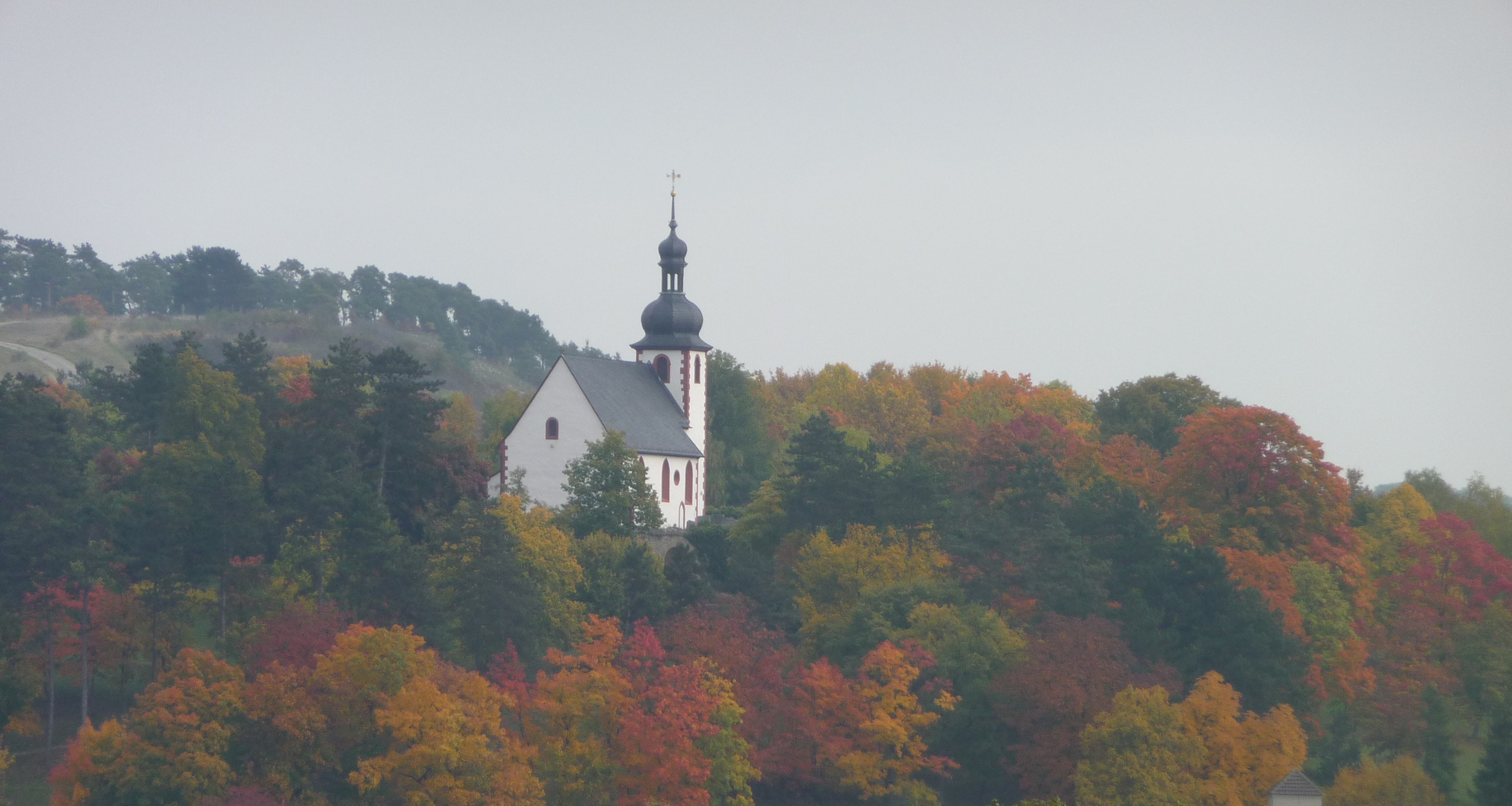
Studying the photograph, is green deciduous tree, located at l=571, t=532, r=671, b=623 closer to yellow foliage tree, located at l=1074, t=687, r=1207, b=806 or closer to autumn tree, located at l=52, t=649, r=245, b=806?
autumn tree, located at l=52, t=649, r=245, b=806

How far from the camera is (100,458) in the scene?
5062 centimetres

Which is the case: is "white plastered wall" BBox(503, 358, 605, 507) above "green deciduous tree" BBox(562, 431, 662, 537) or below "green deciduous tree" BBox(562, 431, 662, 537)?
above

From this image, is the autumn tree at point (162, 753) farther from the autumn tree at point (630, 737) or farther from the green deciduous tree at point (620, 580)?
the green deciduous tree at point (620, 580)

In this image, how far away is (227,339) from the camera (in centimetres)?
11819

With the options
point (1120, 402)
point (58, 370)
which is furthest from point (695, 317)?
point (58, 370)

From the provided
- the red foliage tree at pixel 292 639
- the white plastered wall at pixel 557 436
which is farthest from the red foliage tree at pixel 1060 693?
the white plastered wall at pixel 557 436

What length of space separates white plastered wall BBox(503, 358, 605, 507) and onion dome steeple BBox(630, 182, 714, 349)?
7837 millimetres

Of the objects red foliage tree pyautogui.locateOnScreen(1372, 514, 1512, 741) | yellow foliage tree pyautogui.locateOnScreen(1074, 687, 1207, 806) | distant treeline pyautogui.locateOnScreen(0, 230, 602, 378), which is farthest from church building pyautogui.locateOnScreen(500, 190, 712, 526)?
distant treeline pyautogui.locateOnScreen(0, 230, 602, 378)

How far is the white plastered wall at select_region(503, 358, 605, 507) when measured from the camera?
190 feet

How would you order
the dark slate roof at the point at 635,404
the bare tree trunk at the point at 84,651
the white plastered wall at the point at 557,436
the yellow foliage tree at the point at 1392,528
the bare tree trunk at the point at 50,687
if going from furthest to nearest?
the dark slate roof at the point at 635,404 < the yellow foliage tree at the point at 1392,528 < the white plastered wall at the point at 557,436 < the bare tree trunk at the point at 84,651 < the bare tree trunk at the point at 50,687

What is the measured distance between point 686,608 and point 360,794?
45.1 ft

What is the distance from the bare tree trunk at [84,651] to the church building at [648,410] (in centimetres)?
1716

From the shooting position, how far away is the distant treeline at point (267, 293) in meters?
128

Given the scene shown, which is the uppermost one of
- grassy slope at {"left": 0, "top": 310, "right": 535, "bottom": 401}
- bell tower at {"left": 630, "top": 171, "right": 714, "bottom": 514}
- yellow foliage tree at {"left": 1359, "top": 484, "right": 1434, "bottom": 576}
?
grassy slope at {"left": 0, "top": 310, "right": 535, "bottom": 401}
